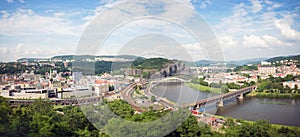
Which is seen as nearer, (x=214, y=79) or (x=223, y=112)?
(x=223, y=112)

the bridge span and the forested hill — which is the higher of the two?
the forested hill

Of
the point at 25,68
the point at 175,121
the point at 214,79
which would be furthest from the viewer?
the point at 25,68

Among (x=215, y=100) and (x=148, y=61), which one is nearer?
(x=148, y=61)

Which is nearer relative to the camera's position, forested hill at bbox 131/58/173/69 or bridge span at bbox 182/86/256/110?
forested hill at bbox 131/58/173/69

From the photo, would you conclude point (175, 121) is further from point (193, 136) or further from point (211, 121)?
point (211, 121)

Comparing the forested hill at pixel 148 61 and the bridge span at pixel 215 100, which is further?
the bridge span at pixel 215 100

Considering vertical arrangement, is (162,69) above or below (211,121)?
above

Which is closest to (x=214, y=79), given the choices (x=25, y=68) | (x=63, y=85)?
(x=63, y=85)

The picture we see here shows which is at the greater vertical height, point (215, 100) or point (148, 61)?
point (148, 61)

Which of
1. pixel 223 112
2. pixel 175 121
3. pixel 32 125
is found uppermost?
pixel 175 121

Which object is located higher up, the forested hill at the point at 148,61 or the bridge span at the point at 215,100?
the forested hill at the point at 148,61

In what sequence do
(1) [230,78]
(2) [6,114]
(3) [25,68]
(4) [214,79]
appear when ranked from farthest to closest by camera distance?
1. (3) [25,68]
2. (1) [230,78]
3. (4) [214,79]
4. (2) [6,114]
